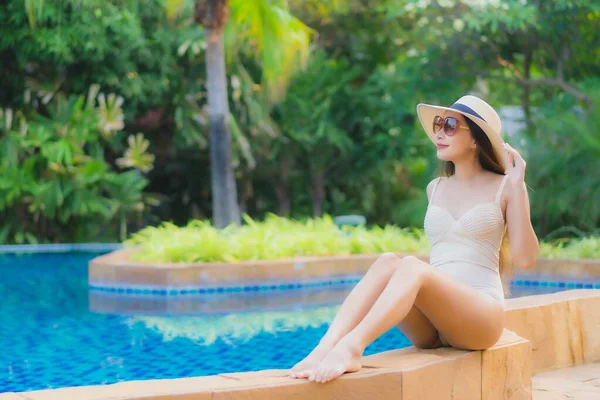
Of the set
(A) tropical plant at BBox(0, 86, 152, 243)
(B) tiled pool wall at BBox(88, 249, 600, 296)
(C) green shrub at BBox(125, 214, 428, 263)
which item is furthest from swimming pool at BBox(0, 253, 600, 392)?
(A) tropical plant at BBox(0, 86, 152, 243)

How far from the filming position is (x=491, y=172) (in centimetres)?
426

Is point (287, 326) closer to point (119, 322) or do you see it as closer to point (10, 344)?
point (119, 322)

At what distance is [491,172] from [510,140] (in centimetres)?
1249

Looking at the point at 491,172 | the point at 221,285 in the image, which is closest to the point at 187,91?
the point at 221,285

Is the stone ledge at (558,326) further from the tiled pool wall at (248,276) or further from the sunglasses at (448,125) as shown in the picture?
the tiled pool wall at (248,276)

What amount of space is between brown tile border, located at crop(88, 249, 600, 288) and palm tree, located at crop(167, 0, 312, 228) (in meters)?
2.80

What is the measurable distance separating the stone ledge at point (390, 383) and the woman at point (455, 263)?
0.08 meters

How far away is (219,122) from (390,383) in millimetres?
9914

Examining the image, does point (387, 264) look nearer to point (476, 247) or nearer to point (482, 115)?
point (476, 247)

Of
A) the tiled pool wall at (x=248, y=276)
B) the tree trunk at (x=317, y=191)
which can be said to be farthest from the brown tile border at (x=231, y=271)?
the tree trunk at (x=317, y=191)

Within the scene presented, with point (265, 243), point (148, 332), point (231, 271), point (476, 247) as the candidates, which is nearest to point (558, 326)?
point (476, 247)

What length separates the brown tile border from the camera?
9656 mm

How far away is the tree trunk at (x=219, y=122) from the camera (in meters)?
13.0

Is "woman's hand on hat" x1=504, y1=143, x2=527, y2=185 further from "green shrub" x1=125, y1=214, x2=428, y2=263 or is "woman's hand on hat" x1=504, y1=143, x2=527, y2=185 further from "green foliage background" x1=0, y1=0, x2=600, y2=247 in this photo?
"green foliage background" x1=0, y1=0, x2=600, y2=247
